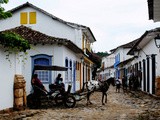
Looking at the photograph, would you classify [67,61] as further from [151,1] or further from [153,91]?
[151,1]

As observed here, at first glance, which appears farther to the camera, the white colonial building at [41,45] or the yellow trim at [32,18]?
the yellow trim at [32,18]

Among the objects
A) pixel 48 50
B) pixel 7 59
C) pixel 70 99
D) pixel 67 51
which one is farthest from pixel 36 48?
pixel 7 59

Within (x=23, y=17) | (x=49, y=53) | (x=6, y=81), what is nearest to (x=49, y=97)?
(x=6, y=81)

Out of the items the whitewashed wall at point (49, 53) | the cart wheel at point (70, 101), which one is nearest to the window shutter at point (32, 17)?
the whitewashed wall at point (49, 53)

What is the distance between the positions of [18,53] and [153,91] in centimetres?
1089

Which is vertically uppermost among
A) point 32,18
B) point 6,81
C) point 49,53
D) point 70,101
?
point 32,18

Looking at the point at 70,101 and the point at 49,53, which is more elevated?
the point at 49,53

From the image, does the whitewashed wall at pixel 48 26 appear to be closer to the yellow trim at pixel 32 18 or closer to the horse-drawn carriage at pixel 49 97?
the yellow trim at pixel 32 18

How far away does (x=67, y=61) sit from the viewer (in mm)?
22844

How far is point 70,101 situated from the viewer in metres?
16.3

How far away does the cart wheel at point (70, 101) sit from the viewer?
1619 cm

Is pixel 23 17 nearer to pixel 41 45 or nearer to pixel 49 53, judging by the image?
pixel 41 45

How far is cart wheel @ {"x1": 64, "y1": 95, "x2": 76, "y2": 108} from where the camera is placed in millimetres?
16191

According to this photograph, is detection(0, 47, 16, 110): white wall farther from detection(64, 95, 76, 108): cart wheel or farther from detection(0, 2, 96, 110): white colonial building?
detection(64, 95, 76, 108): cart wheel
